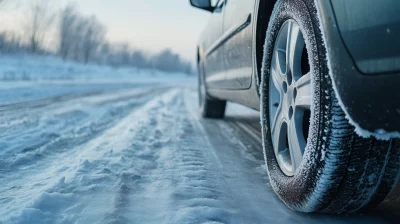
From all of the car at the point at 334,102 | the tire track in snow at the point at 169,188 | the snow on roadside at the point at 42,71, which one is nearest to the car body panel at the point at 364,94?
the car at the point at 334,102

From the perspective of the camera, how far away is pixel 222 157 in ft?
8.25

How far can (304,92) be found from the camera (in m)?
1.35

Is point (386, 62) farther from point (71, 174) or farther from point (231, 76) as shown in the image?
point (231, 76)

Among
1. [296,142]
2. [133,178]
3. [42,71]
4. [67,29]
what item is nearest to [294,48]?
[296,142]

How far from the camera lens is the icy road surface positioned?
140cm

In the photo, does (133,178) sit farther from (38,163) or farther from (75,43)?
(75,43)

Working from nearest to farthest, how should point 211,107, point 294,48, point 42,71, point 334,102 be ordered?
point 334,102, point 294,48, point 211,107, point 42,71

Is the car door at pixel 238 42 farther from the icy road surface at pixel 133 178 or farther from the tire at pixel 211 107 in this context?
the tire at pixel 211 107

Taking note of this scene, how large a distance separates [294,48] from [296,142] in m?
0.41

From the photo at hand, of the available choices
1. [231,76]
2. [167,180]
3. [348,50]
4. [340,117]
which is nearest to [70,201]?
[167,180]

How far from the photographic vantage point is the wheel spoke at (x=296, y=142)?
1371mm

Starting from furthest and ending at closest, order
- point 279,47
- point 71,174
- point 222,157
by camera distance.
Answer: point 222,157 < point 71,174 < point 279,47

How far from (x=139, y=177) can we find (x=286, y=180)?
0.86 m

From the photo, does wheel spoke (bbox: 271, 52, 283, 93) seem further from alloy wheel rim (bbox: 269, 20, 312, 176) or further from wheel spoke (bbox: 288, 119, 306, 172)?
wheel spoke (bbox: 288, 119, 306, 172)
